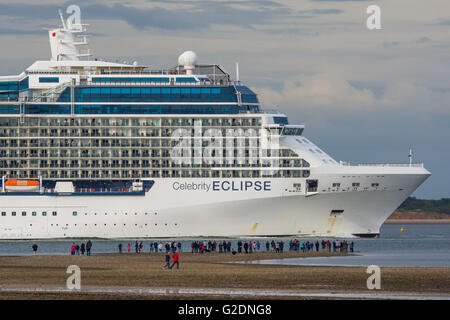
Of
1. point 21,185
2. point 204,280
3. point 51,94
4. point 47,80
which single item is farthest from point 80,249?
point 204,280

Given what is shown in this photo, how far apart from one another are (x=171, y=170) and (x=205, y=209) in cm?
516

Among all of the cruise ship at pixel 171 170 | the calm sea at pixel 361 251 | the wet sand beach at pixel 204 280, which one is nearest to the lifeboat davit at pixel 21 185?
the cruise ship at pixel 171 170

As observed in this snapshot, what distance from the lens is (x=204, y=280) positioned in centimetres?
5291

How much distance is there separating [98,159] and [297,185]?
60.8 feet

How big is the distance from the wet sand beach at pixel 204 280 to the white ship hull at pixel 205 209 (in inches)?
1167

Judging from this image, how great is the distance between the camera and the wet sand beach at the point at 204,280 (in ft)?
149

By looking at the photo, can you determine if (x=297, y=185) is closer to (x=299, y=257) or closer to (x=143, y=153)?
(x=143, y=153)

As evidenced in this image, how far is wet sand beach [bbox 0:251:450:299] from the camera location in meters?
45.5

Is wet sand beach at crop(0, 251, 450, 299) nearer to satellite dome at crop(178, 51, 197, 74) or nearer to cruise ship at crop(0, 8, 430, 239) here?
cruise ship at crop(0, 8, 430, 239)

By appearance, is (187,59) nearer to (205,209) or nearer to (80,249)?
(205,209)

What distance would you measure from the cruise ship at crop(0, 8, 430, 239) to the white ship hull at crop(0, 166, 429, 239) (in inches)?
3.6

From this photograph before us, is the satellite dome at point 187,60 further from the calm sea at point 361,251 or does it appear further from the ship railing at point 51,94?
the calm sea at point 361,251

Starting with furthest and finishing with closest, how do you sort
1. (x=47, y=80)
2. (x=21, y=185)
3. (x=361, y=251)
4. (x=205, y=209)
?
(x=47, y=80)
(x=21, y=185)
(x=205, y=209)
(x=361, y=251)

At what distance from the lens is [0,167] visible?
10275 cm
